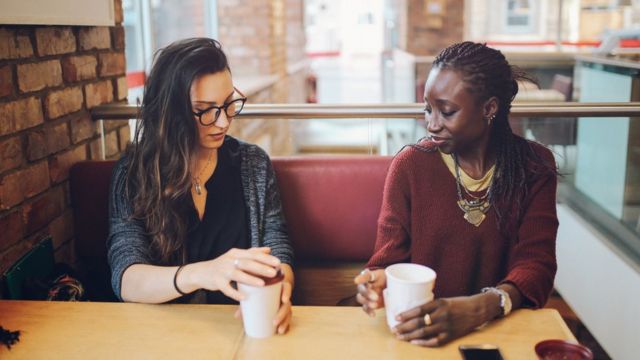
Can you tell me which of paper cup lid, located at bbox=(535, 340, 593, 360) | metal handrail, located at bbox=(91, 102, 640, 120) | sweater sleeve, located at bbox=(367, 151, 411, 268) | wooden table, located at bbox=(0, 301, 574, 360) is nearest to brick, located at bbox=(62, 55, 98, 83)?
metal handrail, located at bbox=(91, 102, 640, 120)

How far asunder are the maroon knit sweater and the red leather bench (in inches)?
17.1

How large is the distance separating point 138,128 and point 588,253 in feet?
7.32

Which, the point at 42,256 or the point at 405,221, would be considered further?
the point at 42,256

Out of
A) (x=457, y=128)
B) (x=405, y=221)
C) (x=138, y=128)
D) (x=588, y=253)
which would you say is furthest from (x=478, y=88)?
(x=588, y=253)

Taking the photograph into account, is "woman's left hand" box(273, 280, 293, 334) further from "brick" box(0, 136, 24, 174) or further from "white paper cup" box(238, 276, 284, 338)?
"brick" box(0, 136, 24, 174)

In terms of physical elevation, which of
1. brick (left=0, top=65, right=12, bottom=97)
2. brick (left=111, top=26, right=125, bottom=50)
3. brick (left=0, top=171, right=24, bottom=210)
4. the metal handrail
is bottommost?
brick (left=0, top=171, right=24, bottom=210)

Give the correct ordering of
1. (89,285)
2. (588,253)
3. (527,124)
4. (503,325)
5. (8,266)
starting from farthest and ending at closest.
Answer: (527,124) → (588,253) → (89,285) → (8,266) → (503,325)

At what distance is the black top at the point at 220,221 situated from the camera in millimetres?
1620

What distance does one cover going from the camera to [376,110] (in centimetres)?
218

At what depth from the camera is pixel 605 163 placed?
10.1 ft

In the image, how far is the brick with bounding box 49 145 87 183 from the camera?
191cm

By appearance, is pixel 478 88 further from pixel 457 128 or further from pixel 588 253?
pixel 588 253

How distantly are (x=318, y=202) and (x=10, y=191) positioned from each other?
0.86 metres

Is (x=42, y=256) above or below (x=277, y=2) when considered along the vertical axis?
below
